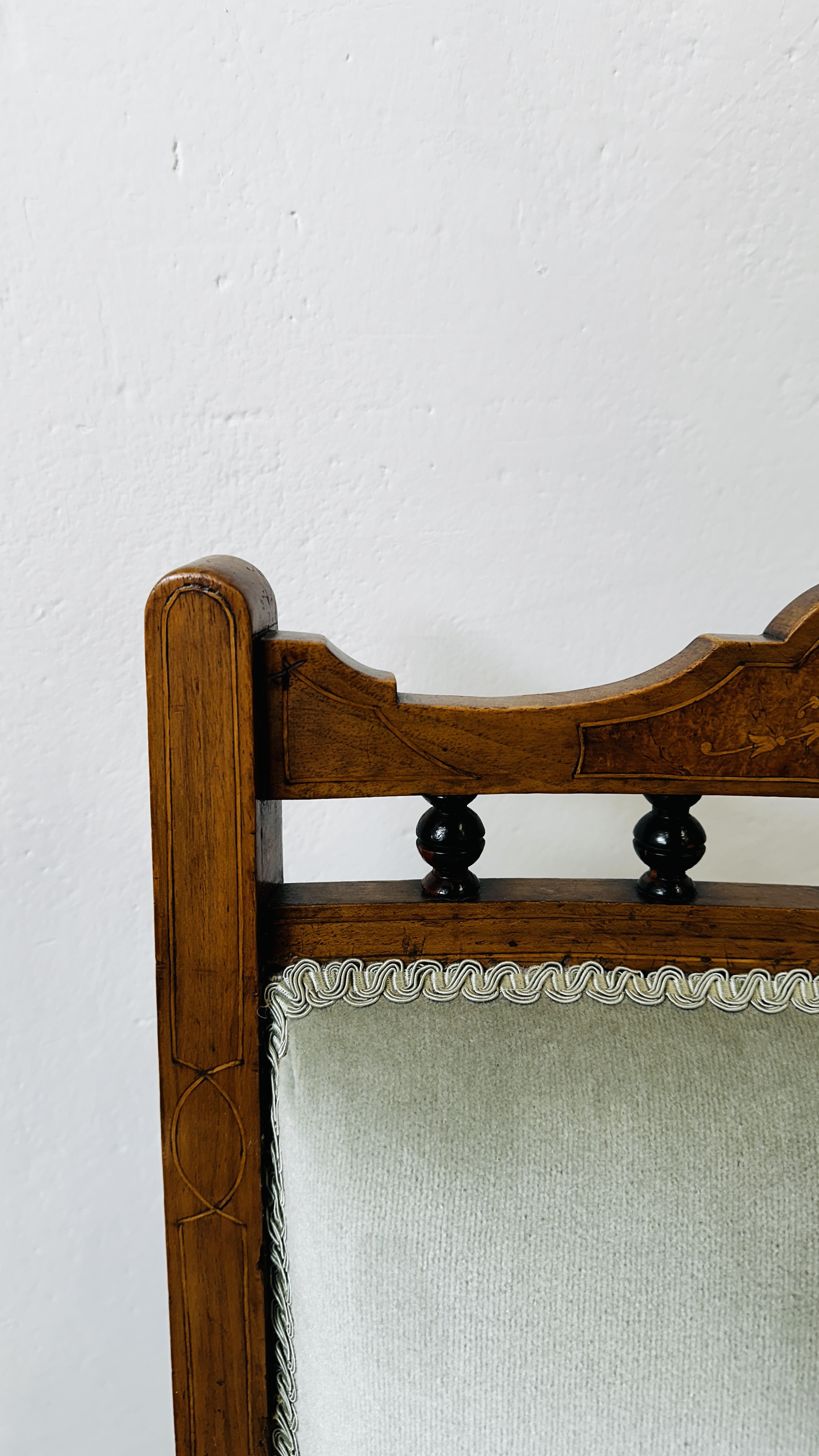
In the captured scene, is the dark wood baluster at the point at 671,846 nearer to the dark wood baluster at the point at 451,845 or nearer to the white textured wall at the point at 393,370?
the dark wood baluster at the point at 451,845

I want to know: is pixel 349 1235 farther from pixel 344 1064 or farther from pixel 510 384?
pixel 510 384

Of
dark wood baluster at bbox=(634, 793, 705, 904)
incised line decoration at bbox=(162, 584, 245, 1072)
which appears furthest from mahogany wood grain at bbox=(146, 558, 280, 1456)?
dark wood baluster at bbox=(634, 793, 705, 904)

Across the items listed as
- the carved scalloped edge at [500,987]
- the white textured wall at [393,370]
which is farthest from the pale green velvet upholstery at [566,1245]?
the white textured wall at [393,370]

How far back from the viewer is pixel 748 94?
579 mm

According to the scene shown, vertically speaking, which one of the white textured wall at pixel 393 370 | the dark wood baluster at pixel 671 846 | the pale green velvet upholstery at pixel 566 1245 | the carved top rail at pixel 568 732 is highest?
the white textured wall at pixel 393 370

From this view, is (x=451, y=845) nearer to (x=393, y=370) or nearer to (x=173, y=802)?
(x=173, y=802)

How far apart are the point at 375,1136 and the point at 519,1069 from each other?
64 mm

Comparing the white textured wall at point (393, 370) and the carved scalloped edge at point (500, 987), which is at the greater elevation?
the white textured wall at point (393, 370)

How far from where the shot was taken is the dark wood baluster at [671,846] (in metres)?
0.42

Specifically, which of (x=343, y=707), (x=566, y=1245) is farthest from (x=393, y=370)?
(x=566, y=1245)

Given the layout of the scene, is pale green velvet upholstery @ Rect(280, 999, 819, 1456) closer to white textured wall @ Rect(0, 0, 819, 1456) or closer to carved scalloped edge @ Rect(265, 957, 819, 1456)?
carved scalloped edge @ Rect(265, 957, 819, 1456)

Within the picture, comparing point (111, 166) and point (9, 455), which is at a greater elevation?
point (111, 166)

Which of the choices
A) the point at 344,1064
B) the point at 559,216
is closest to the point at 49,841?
the point at 344,1064

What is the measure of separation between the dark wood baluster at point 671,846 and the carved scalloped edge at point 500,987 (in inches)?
1.3
